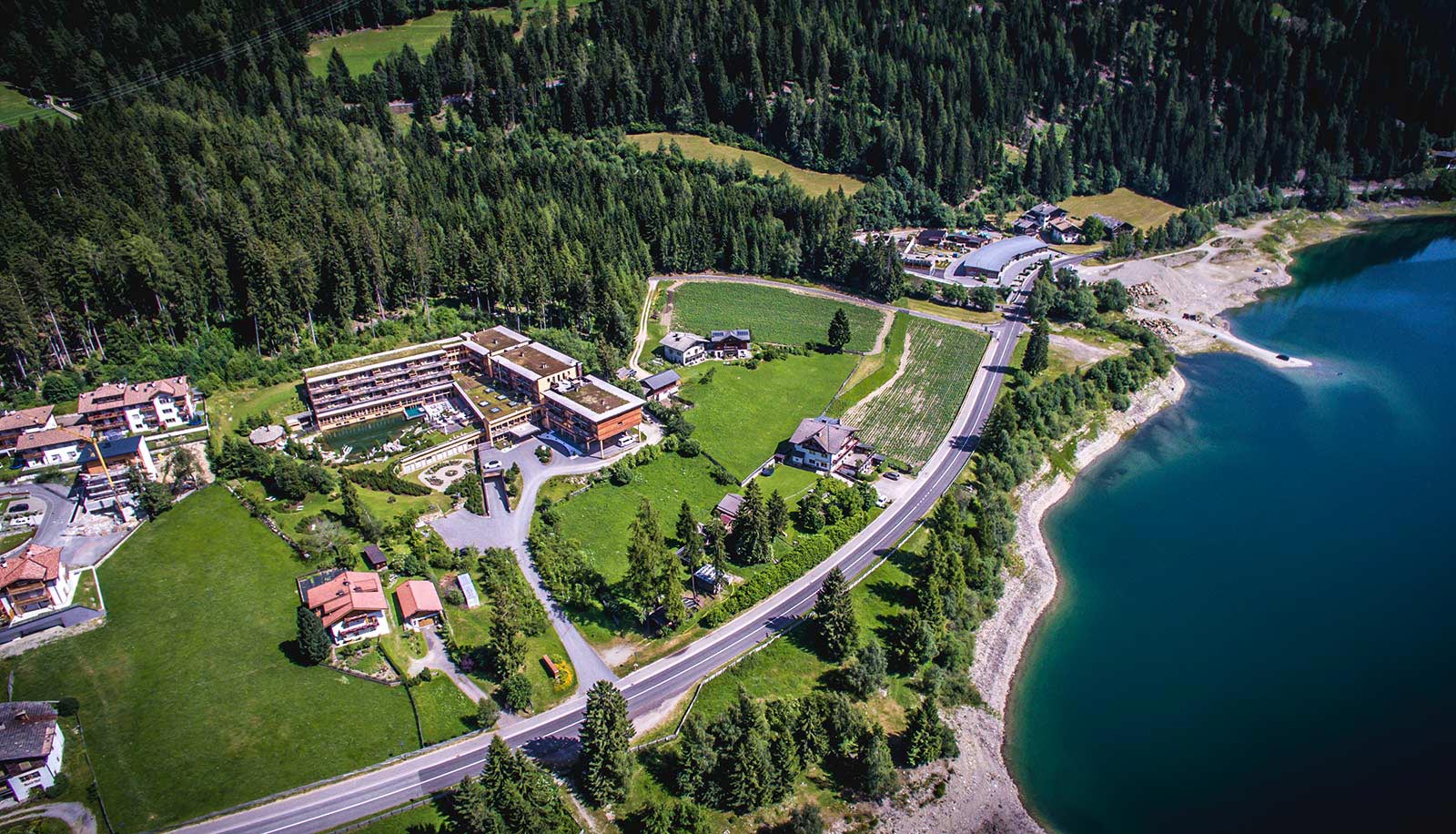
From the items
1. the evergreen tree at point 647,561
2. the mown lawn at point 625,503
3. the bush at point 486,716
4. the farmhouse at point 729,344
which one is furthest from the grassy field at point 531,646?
the farmhouse at point 729,344

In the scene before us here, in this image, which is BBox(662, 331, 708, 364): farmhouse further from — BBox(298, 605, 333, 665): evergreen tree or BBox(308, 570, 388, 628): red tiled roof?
BBox(298, 605, 333, 665): evergreen tree

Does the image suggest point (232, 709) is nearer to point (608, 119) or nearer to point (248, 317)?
point (248, 317)

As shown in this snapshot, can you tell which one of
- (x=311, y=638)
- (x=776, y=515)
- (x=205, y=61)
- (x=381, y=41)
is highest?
(x=381, y=41)

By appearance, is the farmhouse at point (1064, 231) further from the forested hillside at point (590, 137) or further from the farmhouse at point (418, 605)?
the farmhouse at point (418, 605)

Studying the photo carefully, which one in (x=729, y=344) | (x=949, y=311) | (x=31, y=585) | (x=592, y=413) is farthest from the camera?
(x=949, y=311)

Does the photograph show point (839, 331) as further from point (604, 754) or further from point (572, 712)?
point (604, 754)

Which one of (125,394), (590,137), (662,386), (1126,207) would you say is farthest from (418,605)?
(1126,207)
